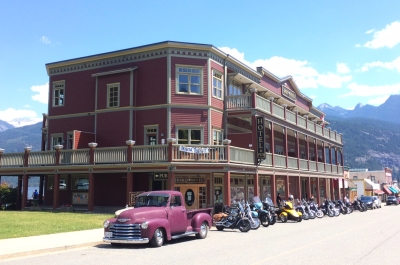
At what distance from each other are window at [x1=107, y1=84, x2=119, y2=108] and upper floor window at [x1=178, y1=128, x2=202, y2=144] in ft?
17.8

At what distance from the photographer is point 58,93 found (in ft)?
107

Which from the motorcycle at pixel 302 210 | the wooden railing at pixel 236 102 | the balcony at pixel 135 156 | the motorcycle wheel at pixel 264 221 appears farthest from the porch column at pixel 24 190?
the motorcycle at pixel 302 210

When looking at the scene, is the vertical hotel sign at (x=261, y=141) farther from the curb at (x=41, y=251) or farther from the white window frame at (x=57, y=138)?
the curb at (x=41, y=251)

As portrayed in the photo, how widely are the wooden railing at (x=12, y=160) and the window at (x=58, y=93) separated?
212 inches

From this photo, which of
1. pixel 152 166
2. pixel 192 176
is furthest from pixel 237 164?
pixel 152 166

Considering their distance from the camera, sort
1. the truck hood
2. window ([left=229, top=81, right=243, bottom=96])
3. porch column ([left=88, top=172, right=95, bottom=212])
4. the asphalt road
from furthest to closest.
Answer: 1. window ([left=229, top=81, right=243, bottom=96])
2. porch column ([left=88, top=172, right=95, bottom=212])
3. the truck hood
4. the asphalt road

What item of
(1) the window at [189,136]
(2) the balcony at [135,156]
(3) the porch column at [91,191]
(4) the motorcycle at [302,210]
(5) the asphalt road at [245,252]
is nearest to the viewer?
(5) the asphalt road at [245,252]

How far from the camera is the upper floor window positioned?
2753 cm

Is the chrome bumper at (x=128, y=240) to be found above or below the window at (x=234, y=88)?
below

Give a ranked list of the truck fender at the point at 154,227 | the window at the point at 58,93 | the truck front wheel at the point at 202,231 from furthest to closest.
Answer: the window at the point at 58,93 < the truck front wheel at the point at 202,231 < the truck fender at the point at 154,227

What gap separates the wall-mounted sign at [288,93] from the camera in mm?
41781

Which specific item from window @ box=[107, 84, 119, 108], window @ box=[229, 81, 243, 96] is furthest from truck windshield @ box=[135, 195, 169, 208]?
window @ box=[229, 81, 243, 96]

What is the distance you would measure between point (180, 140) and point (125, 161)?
13.9 ft

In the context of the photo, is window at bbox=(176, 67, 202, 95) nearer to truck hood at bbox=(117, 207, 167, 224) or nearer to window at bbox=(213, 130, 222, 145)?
window at bbox=(213, 130, 222, 145)
